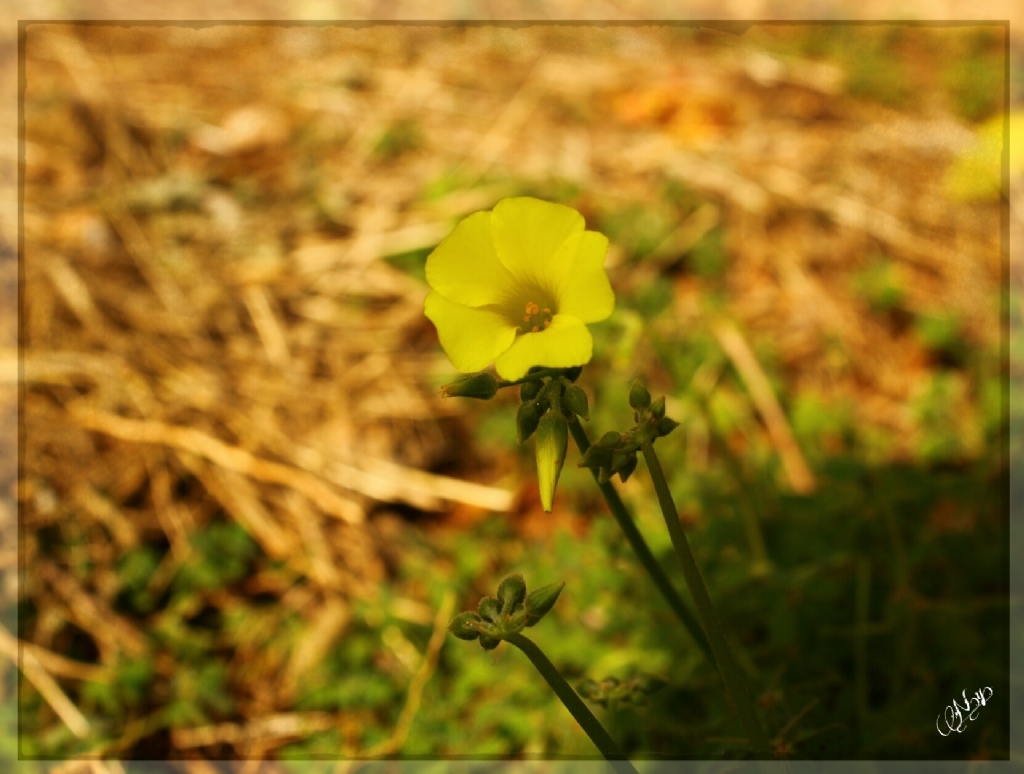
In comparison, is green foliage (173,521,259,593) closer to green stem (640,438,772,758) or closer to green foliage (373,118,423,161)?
green stem (640,438,772,758)

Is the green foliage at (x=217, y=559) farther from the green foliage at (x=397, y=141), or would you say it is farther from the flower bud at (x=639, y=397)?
the green foliage at (x=397, y=141)

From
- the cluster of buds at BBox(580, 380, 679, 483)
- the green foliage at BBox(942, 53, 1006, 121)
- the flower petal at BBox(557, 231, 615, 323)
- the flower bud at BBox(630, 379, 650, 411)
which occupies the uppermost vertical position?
the green foliage at BBox(942, 53, 1006, 121)

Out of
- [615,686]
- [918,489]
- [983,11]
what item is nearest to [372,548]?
[615,686]

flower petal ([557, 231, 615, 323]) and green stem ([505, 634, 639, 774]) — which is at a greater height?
flower petal ([557, 231, 615, 323])

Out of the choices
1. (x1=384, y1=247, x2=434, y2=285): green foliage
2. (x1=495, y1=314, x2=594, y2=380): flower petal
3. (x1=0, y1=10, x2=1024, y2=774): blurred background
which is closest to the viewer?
(x1=495, y1=314, x2=594, y2=380): flower petal

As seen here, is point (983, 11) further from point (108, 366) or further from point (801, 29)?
point (108, 366)

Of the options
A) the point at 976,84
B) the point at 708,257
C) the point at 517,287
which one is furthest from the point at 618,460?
the point at 976,84

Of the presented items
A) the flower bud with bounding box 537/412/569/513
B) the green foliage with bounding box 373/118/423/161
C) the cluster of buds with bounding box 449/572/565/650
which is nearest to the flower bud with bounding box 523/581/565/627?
the cluster of buds with bounding box 449/572/565/650
